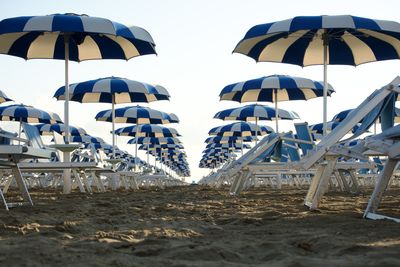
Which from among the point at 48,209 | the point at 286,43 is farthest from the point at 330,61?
the point at 48,209

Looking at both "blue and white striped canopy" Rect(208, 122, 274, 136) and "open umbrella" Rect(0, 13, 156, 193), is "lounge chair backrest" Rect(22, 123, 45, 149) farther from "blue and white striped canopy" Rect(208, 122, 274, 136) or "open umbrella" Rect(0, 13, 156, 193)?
"blue and white striped canopy" Rect(208, 122, 274, 136)

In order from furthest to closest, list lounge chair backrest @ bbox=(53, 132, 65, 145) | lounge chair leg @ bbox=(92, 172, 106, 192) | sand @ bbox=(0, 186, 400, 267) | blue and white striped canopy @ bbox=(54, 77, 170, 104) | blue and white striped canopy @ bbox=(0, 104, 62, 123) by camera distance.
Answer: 1. blue and white striped canopy @ bbox=(0, 104, 62, 123)
2. blue and white striped canopy @ bbox=(54, 77, 170, 104)
3. lounge chair leg @ bbox=(92, 172, 106, 192)
4. lounge chair backrest @ bbox=(53, 132, 65, 145)
5. sand @ bbox=(0, 186, 400, 267)

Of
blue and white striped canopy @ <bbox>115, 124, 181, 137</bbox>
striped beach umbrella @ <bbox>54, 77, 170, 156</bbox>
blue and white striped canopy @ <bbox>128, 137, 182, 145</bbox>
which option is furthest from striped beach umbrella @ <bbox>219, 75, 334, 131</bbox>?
blue and white striped canopy @ <bbox>128, 137, 182, 145</bbox>

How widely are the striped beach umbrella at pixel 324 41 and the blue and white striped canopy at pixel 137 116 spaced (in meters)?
6.13

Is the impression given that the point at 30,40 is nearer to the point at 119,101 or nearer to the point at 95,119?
the point at 119,101

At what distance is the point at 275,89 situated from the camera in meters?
11.3

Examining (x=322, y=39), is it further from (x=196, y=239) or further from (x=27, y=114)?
(x=27, y=114)

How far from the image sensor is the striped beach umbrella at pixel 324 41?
256 inches

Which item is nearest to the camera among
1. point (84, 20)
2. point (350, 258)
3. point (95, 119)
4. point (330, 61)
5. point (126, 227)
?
point (350, 258)

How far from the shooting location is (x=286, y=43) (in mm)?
8367

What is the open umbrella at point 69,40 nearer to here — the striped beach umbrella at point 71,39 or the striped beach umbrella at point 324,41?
the striped beach umbrella at point 71,39

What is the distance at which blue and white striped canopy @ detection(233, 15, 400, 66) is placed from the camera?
6.49m

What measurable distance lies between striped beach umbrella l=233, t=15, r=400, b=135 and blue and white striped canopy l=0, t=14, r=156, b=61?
1.49 meters

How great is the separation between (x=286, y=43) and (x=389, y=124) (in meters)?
4.74
